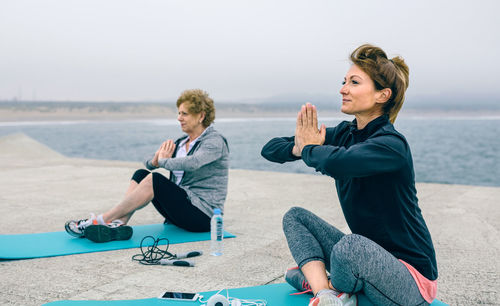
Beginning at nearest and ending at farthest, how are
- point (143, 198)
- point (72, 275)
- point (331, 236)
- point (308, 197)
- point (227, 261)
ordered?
point (331, 236), point (72, 275), point (227, 261), point (143, 198), point (308, 197)

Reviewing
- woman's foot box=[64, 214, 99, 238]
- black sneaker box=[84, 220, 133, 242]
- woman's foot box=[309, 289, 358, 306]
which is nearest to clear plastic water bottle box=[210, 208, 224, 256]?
black sneaker box=[84, 220, 133, 242]

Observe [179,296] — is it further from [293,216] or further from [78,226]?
[78,226]

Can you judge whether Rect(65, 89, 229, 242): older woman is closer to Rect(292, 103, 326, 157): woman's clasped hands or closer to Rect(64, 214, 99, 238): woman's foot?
Rect(64, 214, 99, 238): woman's foot

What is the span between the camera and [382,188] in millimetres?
2057

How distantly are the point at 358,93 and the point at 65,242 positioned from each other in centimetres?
281

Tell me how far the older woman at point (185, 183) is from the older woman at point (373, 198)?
1.74 meters

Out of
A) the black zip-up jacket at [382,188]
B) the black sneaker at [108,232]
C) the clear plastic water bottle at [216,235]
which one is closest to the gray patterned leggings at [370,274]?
the black zip-up jacket at [382,188]

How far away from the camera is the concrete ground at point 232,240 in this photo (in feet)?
9.34

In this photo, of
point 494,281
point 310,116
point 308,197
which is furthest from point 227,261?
point 308,197

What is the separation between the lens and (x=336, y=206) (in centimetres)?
583

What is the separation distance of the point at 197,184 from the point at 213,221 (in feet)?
1.76

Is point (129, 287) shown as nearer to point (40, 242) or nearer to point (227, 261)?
point (227, 261)

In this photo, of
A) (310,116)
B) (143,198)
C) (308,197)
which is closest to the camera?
(310,116)

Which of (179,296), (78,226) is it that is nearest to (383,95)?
(179,296)
